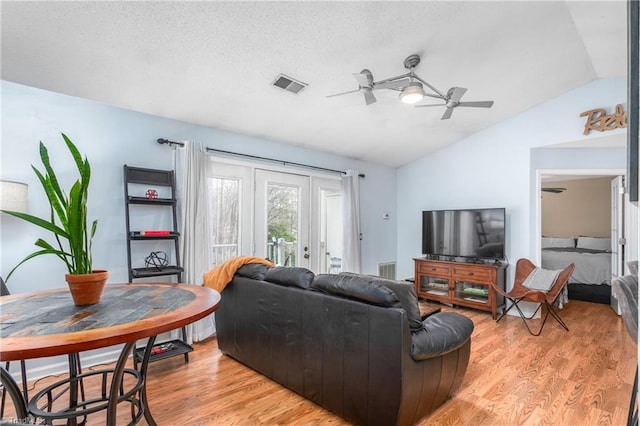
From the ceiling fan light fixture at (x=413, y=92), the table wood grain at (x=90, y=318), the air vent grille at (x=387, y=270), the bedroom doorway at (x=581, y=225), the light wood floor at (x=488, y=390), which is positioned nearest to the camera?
the table wood grain at (x=90, y=318)

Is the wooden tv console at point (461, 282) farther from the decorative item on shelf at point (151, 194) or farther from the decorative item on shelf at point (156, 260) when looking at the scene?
the decorative item on shelf at point (151, 194)

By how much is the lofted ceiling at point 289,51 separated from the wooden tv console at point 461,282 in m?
2.30

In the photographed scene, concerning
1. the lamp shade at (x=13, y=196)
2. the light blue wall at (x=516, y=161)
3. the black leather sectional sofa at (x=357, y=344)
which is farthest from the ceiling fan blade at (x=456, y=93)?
the lamp shade at (x=13, y=196)

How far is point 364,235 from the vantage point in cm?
548

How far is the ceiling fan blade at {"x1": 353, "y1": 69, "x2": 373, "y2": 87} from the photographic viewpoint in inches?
97.4

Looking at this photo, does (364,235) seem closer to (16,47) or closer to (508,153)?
(508,153)

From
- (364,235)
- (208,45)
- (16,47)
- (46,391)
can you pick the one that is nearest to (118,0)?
(208,45)

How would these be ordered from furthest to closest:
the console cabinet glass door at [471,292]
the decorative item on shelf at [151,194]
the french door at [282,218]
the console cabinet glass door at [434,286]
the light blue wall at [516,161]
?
A: the console cabinet glass door at [434,286], the console cabinet glass door at [471,292], the french door at [282,218], the light blue wall at [516,161], the decorative item on shelf at [151,194]

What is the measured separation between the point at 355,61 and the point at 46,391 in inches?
122

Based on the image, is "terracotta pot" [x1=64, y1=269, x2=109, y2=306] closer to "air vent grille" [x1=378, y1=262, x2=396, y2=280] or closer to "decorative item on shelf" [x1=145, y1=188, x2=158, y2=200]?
"decorative item on shelf" [x1=145, y1=188, x2=158, y2=200]

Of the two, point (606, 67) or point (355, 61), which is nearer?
point (355, 61)

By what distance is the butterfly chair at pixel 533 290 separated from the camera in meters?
3.73

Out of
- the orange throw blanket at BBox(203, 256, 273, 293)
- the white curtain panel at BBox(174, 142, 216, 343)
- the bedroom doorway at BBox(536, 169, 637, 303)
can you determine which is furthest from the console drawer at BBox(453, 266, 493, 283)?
the white curtain panel at BBox(174, 142, 216, 343)

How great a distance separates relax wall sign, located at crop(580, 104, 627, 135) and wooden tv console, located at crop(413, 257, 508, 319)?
2.02m
